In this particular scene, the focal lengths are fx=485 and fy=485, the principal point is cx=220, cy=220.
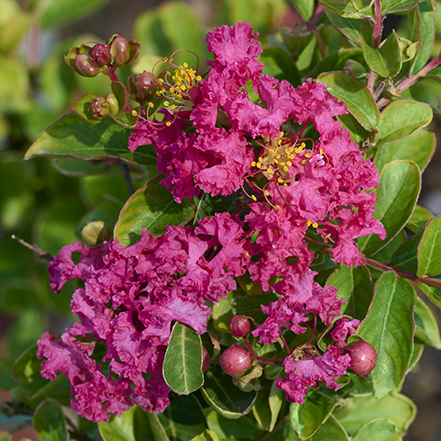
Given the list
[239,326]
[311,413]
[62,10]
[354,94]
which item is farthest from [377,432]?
[62,10]

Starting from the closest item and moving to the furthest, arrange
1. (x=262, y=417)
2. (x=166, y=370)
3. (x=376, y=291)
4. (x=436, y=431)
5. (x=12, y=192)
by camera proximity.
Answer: (x=166, y=370), (x=376, y=291), (x=262, y=417), (x=12, y=192), (x=436, y=431)

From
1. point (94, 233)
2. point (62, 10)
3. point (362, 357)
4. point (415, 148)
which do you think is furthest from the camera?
point (62, 10)

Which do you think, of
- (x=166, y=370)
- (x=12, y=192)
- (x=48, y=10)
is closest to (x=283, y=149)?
(x=166, y=370)

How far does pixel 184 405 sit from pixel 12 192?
1.52 m

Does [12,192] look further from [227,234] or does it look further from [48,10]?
[227,234]

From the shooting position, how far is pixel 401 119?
1.05 meters

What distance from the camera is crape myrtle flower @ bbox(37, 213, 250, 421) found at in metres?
0.88

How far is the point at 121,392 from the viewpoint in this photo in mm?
958

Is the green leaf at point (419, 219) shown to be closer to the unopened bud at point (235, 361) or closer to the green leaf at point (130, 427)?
the unopened bud at point (235, 361)

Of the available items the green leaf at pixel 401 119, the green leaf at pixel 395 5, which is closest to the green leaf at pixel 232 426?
the green leaf at pixel 401 119

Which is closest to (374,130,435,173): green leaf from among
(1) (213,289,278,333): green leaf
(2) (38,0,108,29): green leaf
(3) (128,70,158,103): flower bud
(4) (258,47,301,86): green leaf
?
(4) (258,47,301,86): green leaf

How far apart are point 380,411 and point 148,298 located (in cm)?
80

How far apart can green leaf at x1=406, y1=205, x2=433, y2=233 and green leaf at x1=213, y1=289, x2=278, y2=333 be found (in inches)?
15.2

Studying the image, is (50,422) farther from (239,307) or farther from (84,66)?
(84,66)
